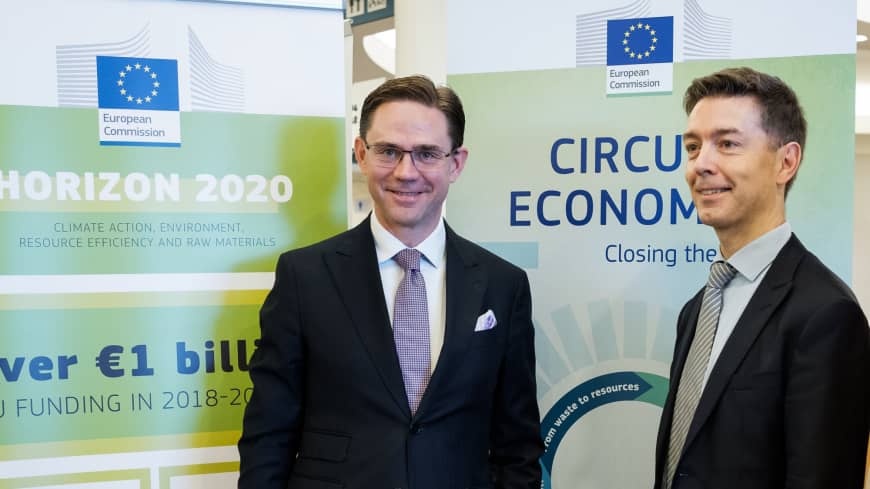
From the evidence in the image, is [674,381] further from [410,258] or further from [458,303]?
[410,258]

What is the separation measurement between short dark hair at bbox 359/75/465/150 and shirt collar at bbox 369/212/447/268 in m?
0.24

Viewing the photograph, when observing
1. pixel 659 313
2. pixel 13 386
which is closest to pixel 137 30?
pixel 13 386

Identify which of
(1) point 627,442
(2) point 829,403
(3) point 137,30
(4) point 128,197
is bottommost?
(1) point 627,442

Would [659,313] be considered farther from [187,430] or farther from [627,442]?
[187,430]

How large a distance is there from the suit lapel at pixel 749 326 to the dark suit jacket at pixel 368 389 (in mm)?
494

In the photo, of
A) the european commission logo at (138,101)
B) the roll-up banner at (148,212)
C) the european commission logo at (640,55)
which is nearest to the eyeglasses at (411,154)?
the roll-up banner at (148,212)

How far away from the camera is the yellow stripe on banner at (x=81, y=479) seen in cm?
213

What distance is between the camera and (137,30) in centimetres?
215

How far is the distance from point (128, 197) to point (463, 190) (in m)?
1.08

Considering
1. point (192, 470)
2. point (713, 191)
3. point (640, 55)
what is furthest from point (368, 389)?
point (640, 55)

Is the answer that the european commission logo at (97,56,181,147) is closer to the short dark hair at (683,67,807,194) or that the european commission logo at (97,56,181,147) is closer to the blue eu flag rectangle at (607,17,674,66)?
the blue eu flag rectangle at (607,17,674,66)

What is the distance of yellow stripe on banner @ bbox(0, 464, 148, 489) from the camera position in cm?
213

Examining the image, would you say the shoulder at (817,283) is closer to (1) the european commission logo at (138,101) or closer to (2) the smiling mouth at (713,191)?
(2) the smiling mouth at (713,191)

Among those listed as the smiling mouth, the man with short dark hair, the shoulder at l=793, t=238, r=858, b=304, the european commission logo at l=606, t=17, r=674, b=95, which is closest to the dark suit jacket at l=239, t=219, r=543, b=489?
the man with short dark hair
